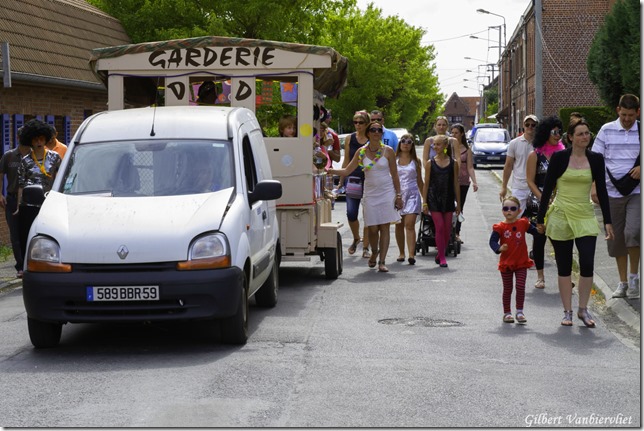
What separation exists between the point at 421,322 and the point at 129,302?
9.99 ft

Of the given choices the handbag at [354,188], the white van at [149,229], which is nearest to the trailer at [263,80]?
the white van at [149,229]

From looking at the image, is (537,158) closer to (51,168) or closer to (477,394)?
(51,168)

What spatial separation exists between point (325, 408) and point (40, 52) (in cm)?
1637

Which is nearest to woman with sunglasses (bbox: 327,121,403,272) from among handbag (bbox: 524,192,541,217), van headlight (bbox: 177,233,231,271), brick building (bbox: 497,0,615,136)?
handbag (bbox: 524,192,541,217)

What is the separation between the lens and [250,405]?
6.94 metres

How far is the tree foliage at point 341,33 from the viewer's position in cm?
2920

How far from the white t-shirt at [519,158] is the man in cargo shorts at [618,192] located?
95.5 inches

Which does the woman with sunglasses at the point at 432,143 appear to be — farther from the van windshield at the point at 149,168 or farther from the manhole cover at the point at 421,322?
the van windshield at the point at 149,168

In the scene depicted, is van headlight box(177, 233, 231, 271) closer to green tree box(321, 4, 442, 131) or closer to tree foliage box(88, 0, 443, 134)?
tree foliage box(88, 0, 443, 134)

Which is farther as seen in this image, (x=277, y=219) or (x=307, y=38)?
(x=307, y=38)

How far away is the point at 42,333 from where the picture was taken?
29.7ft

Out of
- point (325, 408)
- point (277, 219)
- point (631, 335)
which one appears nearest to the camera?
point (325, 408)

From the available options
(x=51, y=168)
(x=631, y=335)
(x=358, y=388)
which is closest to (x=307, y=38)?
(x=51, y=168)

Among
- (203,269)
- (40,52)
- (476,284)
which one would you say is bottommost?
(476,284)
